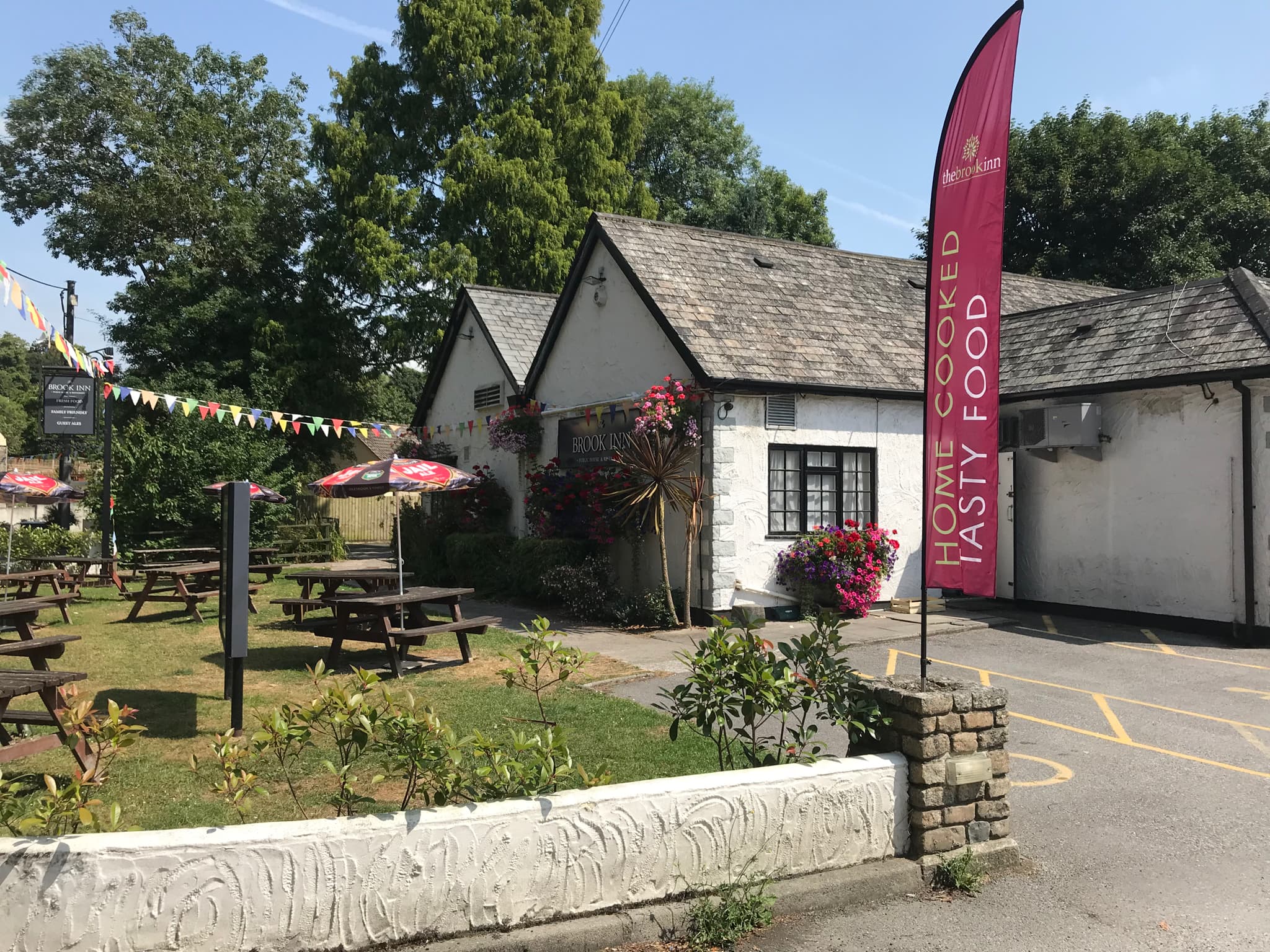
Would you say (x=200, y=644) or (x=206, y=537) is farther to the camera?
(x=206, y=537)

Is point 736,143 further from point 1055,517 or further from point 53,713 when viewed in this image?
point 53,713

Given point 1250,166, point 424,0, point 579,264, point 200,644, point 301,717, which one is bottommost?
point 200,644

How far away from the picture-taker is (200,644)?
1121 cm

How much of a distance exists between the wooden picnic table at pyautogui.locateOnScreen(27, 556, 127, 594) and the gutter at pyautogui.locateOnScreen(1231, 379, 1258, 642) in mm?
15884

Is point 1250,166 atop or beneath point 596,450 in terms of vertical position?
atop

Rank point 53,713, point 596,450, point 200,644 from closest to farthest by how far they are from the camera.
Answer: point 53,713 < point 200,644 < point 596,450

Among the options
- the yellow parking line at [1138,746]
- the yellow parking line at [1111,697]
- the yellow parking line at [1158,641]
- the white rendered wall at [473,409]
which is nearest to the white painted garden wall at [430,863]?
the yellow parking line at [1138,746]

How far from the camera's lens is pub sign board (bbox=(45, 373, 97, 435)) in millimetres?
17875

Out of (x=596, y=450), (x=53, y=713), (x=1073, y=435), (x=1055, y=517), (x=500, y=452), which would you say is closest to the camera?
(x=53, y=713)

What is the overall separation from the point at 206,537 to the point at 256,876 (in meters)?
20.4

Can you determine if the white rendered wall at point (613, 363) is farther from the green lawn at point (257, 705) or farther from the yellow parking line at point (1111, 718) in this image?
the yellow parking line at point (1111, 718)

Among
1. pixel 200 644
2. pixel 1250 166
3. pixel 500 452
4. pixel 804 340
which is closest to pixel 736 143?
pixel 1250 166

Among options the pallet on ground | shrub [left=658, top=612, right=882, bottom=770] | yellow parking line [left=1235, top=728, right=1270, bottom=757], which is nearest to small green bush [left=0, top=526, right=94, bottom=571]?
the pallet on ground

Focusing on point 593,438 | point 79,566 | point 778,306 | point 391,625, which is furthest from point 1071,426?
point 79,566
